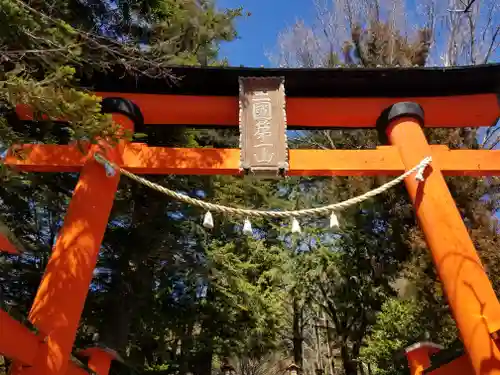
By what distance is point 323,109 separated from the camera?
521 centimetres

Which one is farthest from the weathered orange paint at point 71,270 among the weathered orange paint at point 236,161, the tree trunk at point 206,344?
the tree trunk at point 206,344

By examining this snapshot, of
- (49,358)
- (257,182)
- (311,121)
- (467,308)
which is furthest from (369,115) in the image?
(257,182)

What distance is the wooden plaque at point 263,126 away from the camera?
4.38 meters

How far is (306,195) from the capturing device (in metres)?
15.0

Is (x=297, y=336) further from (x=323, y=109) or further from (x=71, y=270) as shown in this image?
(x=71, y=270)

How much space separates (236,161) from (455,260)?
2391 millimetres

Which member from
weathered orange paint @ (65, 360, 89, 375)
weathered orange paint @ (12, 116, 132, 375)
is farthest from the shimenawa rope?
weathered orange paint @ (65, 360, 89, 375)

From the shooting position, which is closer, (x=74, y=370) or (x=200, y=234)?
(x=74, y=370)

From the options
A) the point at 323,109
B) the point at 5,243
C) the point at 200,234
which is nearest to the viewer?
the point at 5,243

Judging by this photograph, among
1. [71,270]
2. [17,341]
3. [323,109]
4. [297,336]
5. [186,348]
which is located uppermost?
[297,336]

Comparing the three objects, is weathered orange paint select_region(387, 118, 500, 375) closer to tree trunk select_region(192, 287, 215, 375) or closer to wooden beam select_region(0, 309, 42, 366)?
wooden beam select_region(0, 309, 42, 366)

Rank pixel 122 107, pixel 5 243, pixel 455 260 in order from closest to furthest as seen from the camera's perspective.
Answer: pixel 5 243
pixel 455 260
pixel 122 107

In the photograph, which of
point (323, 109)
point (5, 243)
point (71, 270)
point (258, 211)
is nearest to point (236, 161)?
point (258, 211)

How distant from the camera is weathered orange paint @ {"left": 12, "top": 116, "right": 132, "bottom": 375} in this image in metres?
3.46
